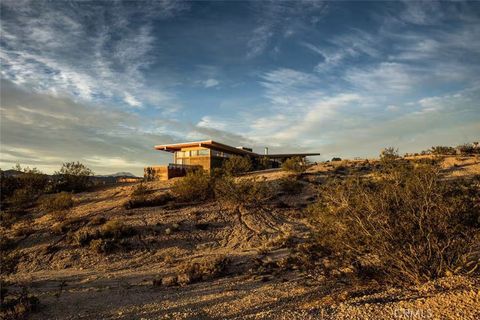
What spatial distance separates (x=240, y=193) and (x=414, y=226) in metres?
16.6

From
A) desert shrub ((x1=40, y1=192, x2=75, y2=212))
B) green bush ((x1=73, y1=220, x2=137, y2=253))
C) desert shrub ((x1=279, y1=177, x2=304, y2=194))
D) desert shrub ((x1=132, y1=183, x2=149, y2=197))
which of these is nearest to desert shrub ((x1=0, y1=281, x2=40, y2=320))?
green bush ((x1=73, y1=220, x2=137, y2=253))

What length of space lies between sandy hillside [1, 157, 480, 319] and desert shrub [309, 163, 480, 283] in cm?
74

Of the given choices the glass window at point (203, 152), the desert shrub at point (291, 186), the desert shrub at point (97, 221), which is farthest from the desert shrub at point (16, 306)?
the glass window at point (203, 152)

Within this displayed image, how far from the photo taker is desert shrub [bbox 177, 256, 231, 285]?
12.9 m

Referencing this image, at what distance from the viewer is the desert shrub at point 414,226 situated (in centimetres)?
832

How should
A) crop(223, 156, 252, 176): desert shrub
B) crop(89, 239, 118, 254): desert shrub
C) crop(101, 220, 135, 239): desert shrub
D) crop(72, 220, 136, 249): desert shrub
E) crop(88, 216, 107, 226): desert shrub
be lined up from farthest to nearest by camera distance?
1. crop(223, 156, 252, 176): desert shrub
2. crop(88, 216, 107, 226): desert shrub
3. crop(101, 220, 135, 239): desert shrub
4. crop(72, 220, 136, 249): desert shrub
5. crop(89, 239, 118, 254): desert shrub

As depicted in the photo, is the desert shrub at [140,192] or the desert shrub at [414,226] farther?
the desert shrub at [140,192]

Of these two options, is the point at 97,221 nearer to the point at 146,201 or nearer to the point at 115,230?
the point at 115,230

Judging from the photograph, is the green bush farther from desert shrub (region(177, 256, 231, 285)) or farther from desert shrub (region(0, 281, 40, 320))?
desert shrub (region(0, 281, 40, 320))

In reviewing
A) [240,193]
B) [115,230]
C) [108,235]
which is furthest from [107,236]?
[240,193]

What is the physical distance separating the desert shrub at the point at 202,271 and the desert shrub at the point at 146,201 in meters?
11.2

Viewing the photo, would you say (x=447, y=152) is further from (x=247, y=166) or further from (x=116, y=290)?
(x=116, y=290)

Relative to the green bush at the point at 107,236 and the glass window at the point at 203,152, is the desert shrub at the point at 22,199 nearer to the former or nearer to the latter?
the green bush at the point at 107,236

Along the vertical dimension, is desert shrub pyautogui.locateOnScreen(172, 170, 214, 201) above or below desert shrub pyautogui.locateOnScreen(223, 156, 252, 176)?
below
